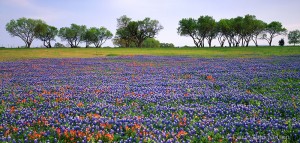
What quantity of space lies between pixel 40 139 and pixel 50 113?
1791 millimetres

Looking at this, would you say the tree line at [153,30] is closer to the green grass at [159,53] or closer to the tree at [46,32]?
the tree at [46,32]

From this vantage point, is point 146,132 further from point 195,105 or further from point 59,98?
point 59,98

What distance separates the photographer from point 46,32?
4304 inches

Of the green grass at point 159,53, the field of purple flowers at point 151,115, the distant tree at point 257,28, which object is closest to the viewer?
the field of purple flowers at point 151,115

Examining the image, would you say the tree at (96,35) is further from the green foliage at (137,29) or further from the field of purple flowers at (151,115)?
the field of purple flowers at (151,115)

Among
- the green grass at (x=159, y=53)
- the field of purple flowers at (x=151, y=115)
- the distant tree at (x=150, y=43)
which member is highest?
the distant tree at (x=150, y=43)

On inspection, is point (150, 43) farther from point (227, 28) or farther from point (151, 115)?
point (151, 115)

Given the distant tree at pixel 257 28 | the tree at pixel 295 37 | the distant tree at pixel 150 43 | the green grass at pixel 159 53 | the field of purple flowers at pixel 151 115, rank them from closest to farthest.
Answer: the field of purple flowers at pixel 151 115 → the green grass at pixel 159 53 → the distant tree at pixel 257 28 → the tree at pixel 295 37 → the distant tree at pixel 150 43

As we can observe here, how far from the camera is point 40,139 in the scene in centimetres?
580

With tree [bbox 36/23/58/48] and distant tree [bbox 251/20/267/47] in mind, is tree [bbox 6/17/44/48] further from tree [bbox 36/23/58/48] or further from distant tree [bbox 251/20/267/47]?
distant tree [bbox 251/20/267/47]

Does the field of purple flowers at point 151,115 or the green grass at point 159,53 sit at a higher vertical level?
the green grass at point 159,53

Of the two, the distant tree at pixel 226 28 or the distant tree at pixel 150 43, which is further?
the distant tree at pixel 150 43

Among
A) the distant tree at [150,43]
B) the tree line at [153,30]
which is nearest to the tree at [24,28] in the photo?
the tree line at [153,30]

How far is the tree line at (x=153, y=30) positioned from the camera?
312 feet
